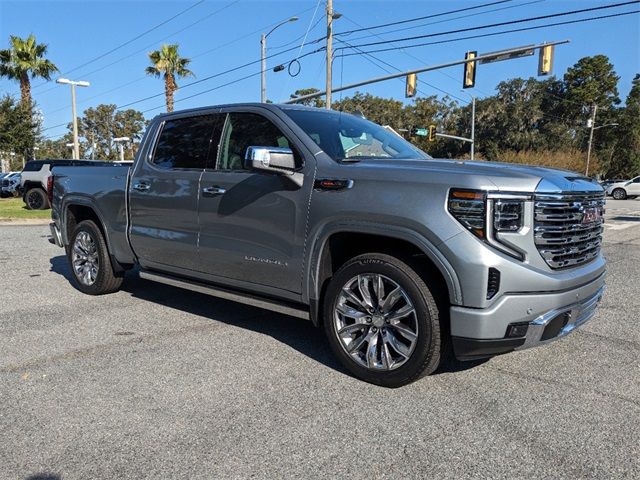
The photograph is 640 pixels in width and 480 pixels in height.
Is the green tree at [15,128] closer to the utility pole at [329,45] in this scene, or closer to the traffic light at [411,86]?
the utility pole at [329,45]

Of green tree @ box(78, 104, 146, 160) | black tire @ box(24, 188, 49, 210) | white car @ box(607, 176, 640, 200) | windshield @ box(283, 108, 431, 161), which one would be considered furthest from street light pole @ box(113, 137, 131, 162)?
green tree @ box(78, 104, 146, 160)

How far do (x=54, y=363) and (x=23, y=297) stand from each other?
2538 millimetres

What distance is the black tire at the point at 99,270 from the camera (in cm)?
604

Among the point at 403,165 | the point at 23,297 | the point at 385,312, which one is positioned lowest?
the point at 23,297

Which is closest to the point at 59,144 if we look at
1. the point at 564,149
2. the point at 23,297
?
the point at 564,149

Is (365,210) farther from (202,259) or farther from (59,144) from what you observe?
(59,144)

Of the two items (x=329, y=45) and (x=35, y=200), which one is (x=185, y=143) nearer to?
(x=35, y=200)

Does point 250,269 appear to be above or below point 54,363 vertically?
above

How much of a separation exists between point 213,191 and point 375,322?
183 cm

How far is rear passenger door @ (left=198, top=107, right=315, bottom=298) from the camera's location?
4055mm

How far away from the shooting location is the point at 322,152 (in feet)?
13.3

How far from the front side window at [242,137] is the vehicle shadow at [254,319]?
5.08ft

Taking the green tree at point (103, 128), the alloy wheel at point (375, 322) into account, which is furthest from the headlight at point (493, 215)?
the green tree at point (103, 128)

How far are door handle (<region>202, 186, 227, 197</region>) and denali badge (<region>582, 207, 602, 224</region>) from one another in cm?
270
